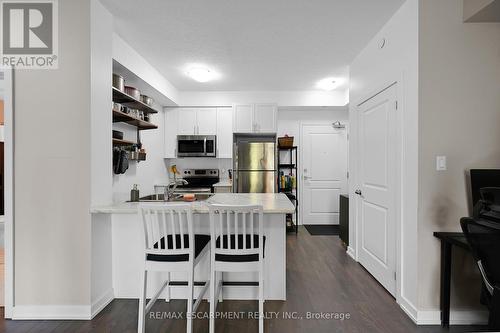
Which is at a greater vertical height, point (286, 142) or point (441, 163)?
point (286, 142)

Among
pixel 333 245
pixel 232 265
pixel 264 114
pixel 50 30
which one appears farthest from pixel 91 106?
pixel 333 245

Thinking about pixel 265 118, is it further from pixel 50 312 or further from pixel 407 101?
pixel 50 312

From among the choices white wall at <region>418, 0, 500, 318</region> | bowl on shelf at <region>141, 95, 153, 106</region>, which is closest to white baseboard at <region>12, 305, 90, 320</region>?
bowl on shelf at <region>141, 95, 153, 106</region>

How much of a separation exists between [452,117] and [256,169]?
9.73 ft

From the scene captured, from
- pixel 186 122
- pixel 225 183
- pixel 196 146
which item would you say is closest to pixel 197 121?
pixel 186 122

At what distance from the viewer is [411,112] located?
6.84ft

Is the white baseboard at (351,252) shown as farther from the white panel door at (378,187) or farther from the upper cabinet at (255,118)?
the upper cabinet at (255,118)

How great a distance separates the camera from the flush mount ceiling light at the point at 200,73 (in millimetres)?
3631

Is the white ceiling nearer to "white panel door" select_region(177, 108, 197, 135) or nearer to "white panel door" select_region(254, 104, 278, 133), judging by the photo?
"white panel door" select_region(254, 104, 278, 133)

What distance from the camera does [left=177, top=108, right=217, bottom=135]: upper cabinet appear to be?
475cm

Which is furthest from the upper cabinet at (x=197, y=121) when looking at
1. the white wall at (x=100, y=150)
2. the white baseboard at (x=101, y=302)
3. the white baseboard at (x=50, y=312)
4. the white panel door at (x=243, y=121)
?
the white baseboard at (x=50, y=312)

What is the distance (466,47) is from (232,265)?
8.21ft

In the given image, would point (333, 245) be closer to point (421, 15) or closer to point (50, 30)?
point (421, 15)

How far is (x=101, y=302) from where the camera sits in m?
2.18
